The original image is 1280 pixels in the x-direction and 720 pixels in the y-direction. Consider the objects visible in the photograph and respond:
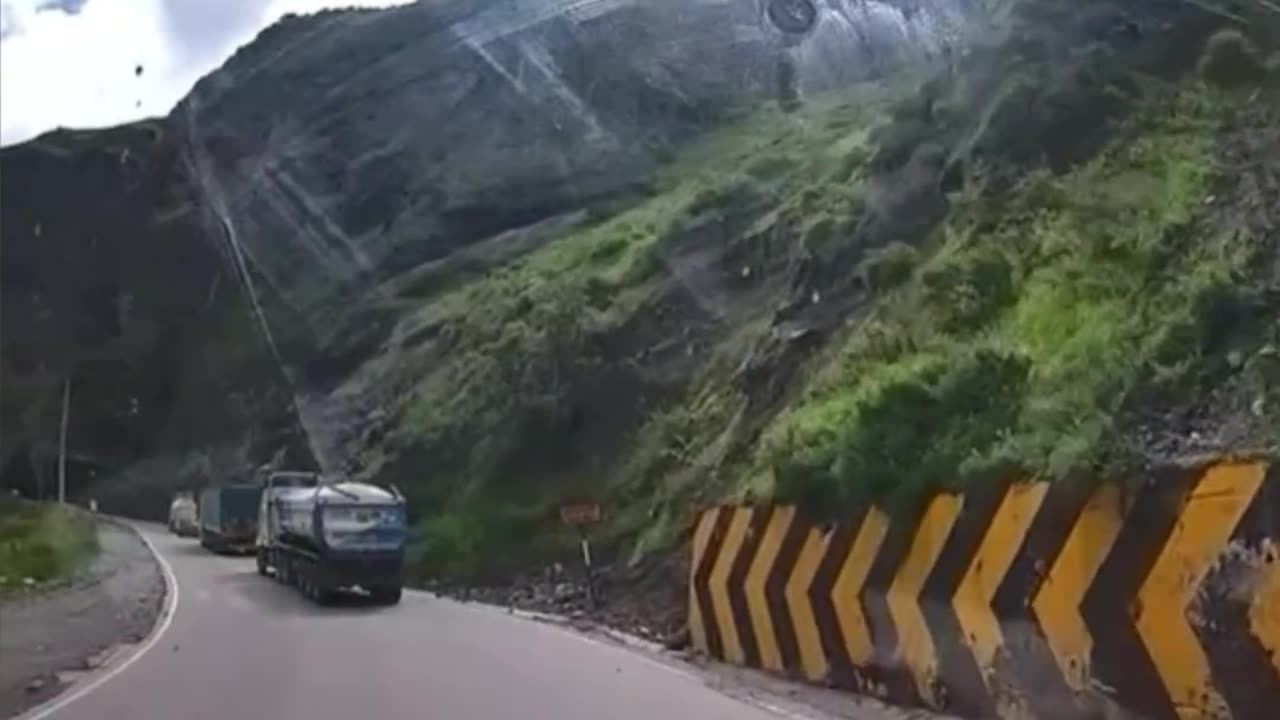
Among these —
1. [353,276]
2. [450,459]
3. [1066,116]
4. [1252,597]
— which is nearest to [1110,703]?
[1252,597]

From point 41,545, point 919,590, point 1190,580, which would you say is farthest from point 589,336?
point 1190,580

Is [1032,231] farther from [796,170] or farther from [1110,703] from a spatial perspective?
[796,170]

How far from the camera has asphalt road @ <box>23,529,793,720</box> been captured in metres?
14.9

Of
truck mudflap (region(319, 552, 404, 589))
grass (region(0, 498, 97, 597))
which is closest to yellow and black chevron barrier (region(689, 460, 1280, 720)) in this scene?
truck mudflap (region(319, 552, 404, 589))

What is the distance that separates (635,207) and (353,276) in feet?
50.1

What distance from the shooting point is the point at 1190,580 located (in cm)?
1075

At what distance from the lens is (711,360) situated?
40438mm

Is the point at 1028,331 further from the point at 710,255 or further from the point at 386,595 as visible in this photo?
the point at 710,255

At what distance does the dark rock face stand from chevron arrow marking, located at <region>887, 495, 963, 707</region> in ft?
136

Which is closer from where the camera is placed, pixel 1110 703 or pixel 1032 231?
pixel 1110 703

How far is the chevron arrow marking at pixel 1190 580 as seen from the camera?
10.5 metres

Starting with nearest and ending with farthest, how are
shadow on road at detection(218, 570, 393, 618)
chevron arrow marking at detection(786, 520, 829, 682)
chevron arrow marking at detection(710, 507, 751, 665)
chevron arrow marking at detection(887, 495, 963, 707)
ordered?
chevron arrow marking at detection(887, 495, 963, 707) < chevron arrow marking at detection(786, 520, 829, 682) < chevron arrow marking at detection(710, 507, 751, 665) < shadow on road at detection(218, 570, 393, 618)

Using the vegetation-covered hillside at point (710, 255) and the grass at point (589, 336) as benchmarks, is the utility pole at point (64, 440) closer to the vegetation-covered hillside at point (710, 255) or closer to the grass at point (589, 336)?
the vegetation-covered hillside at point (710, 255)

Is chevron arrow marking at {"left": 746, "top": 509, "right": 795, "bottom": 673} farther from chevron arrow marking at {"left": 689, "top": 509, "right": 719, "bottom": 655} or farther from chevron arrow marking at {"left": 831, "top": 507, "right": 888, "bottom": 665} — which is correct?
chevron arrow marking at {"left": 689, "top": 509, "right": 719, "bottom": 655}
